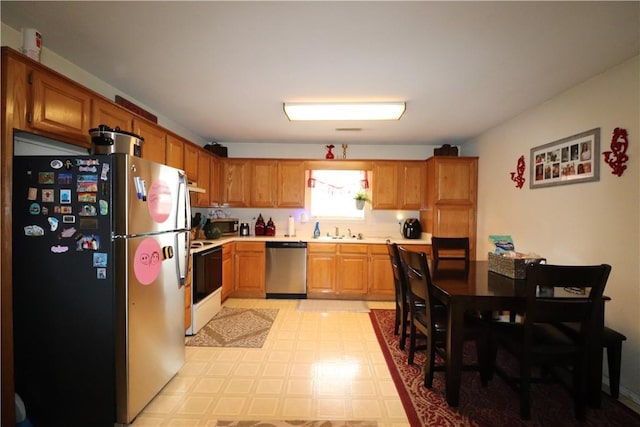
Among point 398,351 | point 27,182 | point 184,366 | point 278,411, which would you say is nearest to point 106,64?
point 27,182

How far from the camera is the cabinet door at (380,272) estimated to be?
4352 mm

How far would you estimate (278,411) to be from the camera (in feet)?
6.42

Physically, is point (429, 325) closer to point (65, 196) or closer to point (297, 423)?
point (297, 423)

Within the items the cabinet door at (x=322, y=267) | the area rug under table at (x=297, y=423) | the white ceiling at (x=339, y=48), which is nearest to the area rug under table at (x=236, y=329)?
the cabinet door at (x=322, y=267)

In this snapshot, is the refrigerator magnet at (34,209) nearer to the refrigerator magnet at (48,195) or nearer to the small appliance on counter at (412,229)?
the refrigerator magnet at (48,195)

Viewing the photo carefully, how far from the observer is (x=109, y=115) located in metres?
2.24

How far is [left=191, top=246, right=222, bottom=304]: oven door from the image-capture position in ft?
10.3

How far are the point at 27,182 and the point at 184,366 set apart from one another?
177 centimetres

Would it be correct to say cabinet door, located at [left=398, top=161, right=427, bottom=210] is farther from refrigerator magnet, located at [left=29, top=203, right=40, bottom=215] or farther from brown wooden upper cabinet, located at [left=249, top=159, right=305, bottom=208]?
refrigerator magnet, located at [left=29, top=203, right=40, bottom=215]

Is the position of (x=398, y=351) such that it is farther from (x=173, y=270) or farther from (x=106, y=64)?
(x=106, y=64)

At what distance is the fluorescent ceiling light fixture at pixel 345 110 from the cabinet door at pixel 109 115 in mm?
1421

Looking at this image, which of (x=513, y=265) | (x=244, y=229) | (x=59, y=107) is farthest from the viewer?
(x=244, y=229)

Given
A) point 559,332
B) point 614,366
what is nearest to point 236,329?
Result: point 559,332

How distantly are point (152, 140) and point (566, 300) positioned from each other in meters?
3.47
